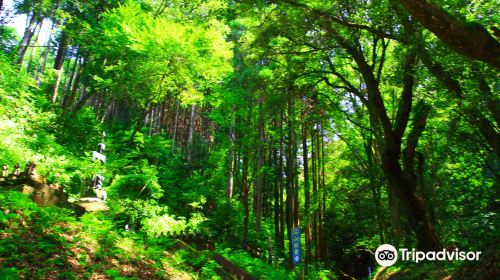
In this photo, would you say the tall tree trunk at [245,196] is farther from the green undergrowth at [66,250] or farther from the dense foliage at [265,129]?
the green undergrowth at [66,250]

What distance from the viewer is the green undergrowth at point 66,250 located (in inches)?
173

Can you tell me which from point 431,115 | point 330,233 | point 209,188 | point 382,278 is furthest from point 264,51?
point 330,233

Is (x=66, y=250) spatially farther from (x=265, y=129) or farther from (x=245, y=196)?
(x=265, y=129)

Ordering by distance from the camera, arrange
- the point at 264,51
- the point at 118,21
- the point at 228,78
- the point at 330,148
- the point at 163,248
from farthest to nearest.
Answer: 1. the point at 330,148
2. the point at 228,78
3. the point at 118,21
4. the point at 264,51
5. the point at 163,248

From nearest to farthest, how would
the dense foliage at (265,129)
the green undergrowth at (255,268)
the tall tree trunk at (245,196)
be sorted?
the dense foliage at (265,129) < the green undergrowth at (255,268) < the tall tree trunk at (245,196)

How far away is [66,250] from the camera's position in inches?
204

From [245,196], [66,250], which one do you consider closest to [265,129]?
[245,196]

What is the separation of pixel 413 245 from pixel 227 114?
9.53 metres

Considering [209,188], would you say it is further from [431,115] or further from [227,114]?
[431,115]

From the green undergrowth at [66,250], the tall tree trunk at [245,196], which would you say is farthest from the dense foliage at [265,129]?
the tall tree trunk at [245,196]

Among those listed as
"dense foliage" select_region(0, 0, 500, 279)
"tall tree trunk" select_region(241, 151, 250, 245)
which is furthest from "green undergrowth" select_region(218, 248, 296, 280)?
"tall tree trunk" select_region(241, 151, 250, 245)

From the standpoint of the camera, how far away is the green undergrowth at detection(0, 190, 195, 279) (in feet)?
14.4

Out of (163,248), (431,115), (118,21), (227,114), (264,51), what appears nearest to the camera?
(163,248)

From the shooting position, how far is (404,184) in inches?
309
